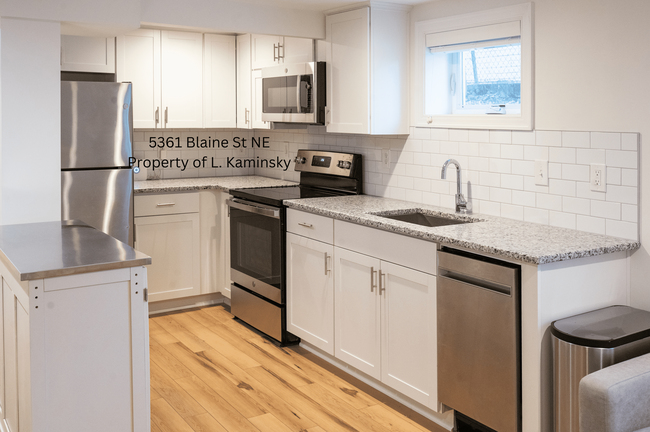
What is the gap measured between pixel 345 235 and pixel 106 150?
1805 mm

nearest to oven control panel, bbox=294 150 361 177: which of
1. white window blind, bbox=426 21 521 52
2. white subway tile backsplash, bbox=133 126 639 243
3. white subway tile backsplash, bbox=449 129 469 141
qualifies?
white subway tile backsplash, bbox=133 126 639 243

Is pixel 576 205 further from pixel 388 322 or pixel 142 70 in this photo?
pixel 142 70

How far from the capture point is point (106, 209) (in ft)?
13.7

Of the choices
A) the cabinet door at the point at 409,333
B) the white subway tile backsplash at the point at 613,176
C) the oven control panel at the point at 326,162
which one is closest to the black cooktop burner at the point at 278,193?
the oven control panel at the point at 326,162

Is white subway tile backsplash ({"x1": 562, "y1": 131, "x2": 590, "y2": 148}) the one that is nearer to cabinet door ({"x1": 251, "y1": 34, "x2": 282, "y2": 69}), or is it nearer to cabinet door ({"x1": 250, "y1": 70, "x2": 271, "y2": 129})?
cabinet door ({"x1": 251, "y1": 34, "x2": 282, "y2": 69})

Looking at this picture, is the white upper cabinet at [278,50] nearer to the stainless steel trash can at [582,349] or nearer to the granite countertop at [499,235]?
the granite countertop at [499,235]

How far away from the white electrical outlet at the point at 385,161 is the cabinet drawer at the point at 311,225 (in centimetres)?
66

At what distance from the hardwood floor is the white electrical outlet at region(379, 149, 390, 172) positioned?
1257 millimetres

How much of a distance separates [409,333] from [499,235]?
64 centimetres

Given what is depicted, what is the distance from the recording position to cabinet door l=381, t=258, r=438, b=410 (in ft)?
9.22

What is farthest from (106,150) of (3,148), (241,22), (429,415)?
(429,415)

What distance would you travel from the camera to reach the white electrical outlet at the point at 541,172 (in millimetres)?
2963

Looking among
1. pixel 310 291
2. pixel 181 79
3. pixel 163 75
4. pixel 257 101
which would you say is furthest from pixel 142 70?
pixel 310 291

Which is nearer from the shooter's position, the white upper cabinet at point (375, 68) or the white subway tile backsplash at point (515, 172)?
the white subway tile backsplash at point (515, 172)
